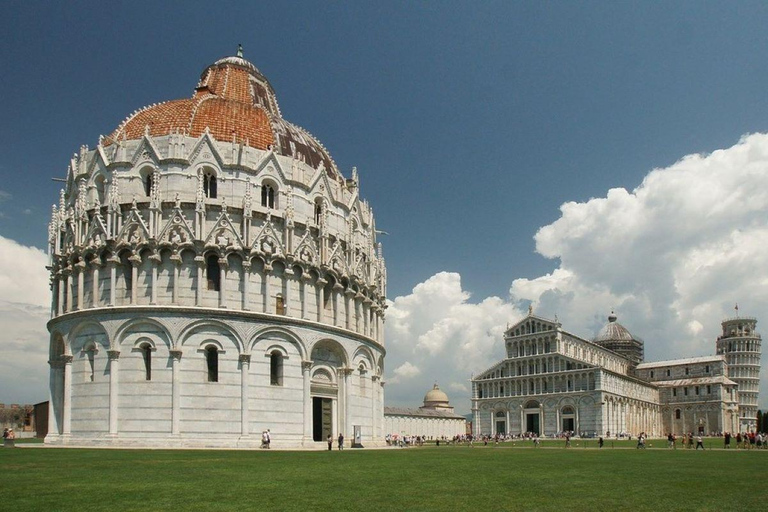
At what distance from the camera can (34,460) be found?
1035 inches

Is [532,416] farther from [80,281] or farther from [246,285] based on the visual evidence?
[80,281]

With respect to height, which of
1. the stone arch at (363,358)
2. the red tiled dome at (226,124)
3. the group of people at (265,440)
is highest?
the red tiled dome at (226,124)

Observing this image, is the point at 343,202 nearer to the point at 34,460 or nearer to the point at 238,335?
the point at 238,335

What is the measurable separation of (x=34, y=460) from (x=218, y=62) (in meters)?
42.2

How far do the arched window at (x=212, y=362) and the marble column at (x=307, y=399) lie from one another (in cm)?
546

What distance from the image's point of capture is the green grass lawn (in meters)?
15.0

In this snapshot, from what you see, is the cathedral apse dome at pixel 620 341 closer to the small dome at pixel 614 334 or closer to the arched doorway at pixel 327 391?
the small dome at pixel 614 334

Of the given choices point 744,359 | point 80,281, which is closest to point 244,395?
point 80,281

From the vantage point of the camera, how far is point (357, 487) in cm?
1831

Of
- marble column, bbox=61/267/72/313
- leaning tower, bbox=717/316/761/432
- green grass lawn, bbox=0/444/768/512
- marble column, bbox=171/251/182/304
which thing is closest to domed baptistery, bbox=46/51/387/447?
marble column, bbox=171/251/182/304

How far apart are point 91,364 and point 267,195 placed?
1473cm

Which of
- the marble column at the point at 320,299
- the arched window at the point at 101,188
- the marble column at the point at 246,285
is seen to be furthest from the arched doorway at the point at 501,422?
the arched window at the point at 101,188

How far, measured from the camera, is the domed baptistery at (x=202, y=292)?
41.3 meters

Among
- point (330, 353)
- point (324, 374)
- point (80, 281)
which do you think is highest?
point (80, 281)
